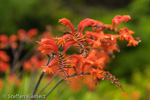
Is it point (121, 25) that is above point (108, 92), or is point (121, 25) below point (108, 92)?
above

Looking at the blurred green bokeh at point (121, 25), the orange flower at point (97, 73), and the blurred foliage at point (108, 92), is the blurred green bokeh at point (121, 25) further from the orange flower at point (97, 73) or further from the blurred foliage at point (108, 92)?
the orange flower at point (97, 73)

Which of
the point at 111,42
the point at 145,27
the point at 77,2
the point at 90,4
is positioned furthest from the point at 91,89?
the point at 90,4

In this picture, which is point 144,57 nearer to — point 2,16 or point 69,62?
point 2,16

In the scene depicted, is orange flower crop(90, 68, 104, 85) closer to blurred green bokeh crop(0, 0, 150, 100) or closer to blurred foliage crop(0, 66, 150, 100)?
blurred foliage crop(0, 66, 150, 100)

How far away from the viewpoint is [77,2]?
12938 mm

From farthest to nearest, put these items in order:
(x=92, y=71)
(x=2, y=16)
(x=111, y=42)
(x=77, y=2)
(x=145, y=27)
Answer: (x=77, y=2)
(x=2, y=16)
(x=145, y=27)
(x=111, y=42)
(x=92, y=71)

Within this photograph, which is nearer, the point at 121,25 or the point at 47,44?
the point at 47,44

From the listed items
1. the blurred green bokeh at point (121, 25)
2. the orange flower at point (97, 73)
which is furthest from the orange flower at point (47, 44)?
the blurred green bokeh at point (121, 25)

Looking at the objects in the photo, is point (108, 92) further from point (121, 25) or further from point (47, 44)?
point (47, 44)

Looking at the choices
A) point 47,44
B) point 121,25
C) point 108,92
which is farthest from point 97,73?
point 121,25

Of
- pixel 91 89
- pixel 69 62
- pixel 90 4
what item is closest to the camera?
pixel 69 62

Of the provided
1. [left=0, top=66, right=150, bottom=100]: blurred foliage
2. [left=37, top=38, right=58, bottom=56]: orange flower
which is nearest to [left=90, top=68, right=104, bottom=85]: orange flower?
[left=37, top=38, right=58, bottom=56]: orange flower

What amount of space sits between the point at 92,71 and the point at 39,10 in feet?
22.0

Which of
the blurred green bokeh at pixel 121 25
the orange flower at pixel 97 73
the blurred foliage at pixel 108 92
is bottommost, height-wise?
the blurred foliage at pixel 108 92
